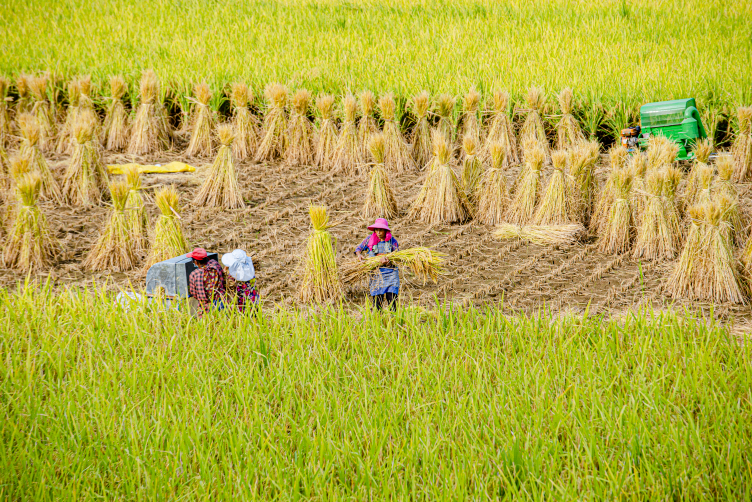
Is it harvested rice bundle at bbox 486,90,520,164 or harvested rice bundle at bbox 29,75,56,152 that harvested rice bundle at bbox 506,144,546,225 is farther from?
harvested rice bundle at bbox 29,75,56,152

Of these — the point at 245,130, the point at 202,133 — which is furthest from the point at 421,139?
the point at 202,133

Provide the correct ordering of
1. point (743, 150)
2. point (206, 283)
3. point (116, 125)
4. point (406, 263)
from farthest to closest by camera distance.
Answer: point (116, 125)
point (743, 150)
point (406, 263)
point (206, 283)

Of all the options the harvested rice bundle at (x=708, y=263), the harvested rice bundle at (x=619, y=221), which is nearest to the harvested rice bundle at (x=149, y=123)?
the harvested rice bundle at (x=619, y=221)

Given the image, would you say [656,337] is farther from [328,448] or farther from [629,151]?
[629,151]

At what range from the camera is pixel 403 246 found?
591 cm

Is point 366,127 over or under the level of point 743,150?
over

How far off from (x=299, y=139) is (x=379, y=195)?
212 cm

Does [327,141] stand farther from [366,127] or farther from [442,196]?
[442,196]

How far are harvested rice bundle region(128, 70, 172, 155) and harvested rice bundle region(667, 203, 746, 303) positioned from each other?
654 cm

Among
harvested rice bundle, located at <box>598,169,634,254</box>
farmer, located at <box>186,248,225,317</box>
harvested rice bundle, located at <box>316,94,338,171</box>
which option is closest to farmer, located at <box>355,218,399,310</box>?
farmer, located at <box>186,248,225,317</box>

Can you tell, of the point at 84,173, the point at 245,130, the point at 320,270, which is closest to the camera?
the point at 320,270

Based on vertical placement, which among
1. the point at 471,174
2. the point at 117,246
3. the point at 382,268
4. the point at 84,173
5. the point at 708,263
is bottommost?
the point at 708,263

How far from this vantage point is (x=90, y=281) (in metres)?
5.27

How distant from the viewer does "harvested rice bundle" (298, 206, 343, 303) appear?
15.6 ft
